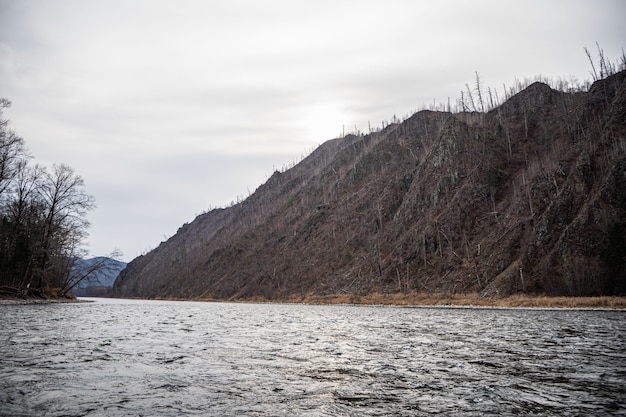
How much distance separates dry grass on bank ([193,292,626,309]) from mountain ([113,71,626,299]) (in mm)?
4289

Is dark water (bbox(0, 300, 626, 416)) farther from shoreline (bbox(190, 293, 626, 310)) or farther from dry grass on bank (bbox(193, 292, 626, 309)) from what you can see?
dry grass on bank (bbox(193, 292, 626, 309))

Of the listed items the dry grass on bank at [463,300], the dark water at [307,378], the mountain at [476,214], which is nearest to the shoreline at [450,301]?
the dry grass on bank at [463,300]

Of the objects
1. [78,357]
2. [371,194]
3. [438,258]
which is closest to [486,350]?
[78,357]

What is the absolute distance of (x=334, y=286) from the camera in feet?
401

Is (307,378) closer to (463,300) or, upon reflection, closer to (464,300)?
(464,300)

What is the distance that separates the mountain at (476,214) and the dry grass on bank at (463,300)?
4289mm

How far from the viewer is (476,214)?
107062 mm

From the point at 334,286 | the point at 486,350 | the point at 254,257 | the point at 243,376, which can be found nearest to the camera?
the point at 243,376

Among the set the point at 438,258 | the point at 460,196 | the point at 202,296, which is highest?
the point at 460,196

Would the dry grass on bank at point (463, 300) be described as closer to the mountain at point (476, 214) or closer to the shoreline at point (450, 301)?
the shoreline at point (450, 301)

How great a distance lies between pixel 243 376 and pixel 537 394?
8.03m

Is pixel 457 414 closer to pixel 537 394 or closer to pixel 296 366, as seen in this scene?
pixel 537 394

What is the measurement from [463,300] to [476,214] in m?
35.1

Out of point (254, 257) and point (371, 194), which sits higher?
point (371, 194)
